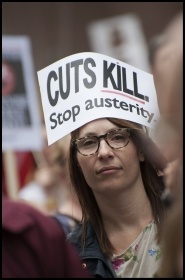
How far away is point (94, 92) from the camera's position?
1.74 metres

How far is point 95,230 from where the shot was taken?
1.71 meters

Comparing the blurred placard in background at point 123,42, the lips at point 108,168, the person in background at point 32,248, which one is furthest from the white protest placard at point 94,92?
the blurred placard in background at point 123,42

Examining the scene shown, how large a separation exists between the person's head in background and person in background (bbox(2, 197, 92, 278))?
0.30m

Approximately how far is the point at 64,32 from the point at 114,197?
4.77 metres

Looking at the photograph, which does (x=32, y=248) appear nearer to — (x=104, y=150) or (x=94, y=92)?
(x=104, y=150)

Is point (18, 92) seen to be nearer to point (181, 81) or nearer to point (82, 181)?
point (82, 181)

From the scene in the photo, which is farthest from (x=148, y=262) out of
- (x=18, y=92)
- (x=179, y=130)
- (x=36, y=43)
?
(x=36, y=43)

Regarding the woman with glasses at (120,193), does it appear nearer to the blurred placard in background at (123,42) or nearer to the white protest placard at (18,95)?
the white protest placard at (18,95)

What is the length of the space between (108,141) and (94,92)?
15 centimetres

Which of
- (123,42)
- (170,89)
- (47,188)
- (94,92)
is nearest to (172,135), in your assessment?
(170,89)

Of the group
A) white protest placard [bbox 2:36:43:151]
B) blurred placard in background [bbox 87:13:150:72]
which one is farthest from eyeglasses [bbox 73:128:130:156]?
blurred placard in background [bbox 87:13:150:72]

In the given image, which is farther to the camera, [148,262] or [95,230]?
[95,230]

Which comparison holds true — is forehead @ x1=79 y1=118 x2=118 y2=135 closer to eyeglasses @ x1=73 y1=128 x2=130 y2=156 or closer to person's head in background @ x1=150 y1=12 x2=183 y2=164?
eyeglasses @ x1=73 y1=128 x2=130 y2=156

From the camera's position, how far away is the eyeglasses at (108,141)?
64.9 inches
